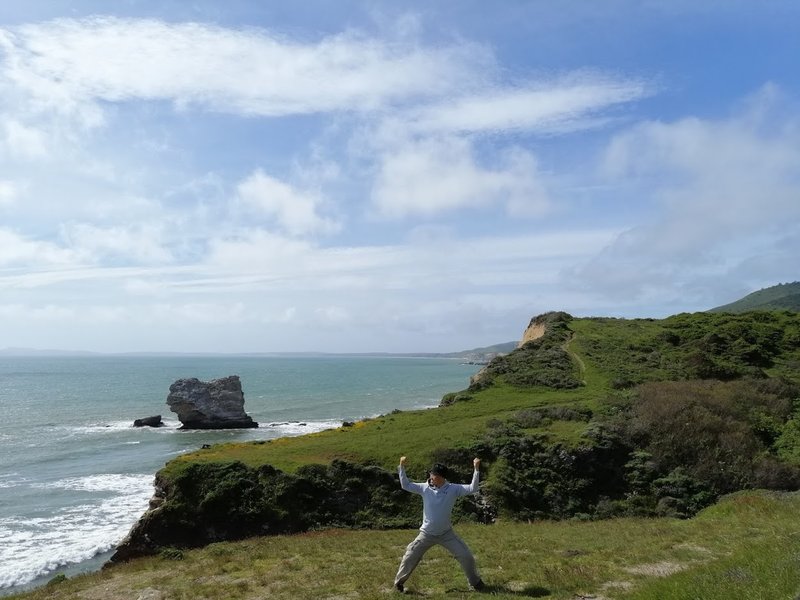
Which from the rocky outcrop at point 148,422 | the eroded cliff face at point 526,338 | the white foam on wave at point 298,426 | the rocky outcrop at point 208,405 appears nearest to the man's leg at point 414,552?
the eroded cliff face at point 526,338

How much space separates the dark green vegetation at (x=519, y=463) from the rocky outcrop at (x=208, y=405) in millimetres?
42363

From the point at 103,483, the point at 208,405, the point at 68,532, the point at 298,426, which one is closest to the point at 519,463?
the point at 68,532

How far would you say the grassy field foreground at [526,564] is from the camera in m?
10.6

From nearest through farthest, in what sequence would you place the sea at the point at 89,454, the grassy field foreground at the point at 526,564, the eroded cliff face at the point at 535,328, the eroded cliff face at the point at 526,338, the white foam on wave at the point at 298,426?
1. the grassy field foreground at the point at 526,564
2. the sea at the point at 89,454
3. the eroded cliff face at the point at 526,338
4. the white foam on wave at the point at 298,426
5. the eroded cliff face at the point at 535,328

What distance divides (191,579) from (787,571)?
14367 mm

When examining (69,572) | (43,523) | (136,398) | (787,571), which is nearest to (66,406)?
(136,398)

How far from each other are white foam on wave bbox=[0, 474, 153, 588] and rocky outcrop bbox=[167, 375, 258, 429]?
34.8 metres

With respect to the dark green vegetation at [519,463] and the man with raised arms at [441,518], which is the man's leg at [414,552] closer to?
the man with raised arms at [441,518]

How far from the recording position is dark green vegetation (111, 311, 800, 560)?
24.1 meters

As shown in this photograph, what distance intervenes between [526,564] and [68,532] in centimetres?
2557

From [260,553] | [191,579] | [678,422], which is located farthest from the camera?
[678,422]

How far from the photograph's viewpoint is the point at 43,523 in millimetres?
31609

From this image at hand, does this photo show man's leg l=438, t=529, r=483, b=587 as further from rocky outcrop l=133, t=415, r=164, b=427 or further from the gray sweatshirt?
rocky outcrop l=133, t=415, r=164, b=427

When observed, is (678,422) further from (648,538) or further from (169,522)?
(169,522)
